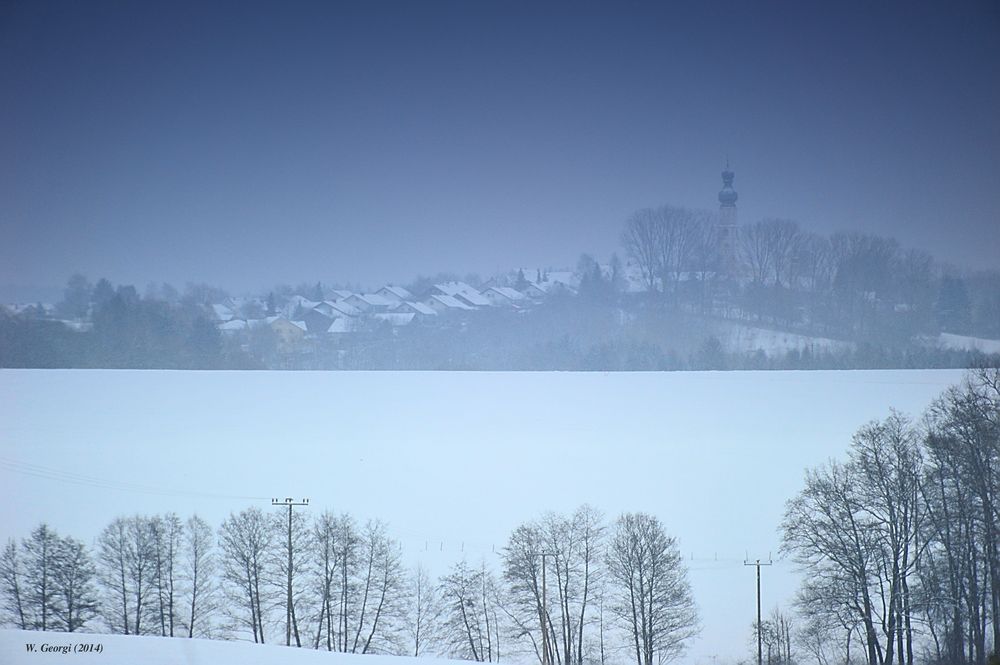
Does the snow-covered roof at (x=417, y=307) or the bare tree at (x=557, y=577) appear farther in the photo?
the snow-covered roof at (x=417, y=307)

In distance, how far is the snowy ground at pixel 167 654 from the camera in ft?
32.4

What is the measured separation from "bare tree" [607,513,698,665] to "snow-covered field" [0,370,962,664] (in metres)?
0.30

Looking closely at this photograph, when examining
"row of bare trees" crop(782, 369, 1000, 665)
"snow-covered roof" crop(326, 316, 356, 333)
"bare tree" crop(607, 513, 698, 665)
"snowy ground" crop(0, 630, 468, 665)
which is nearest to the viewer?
"snowy ground" crop(0, 630, 468, 665)

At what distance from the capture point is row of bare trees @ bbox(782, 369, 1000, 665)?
36.5 feet

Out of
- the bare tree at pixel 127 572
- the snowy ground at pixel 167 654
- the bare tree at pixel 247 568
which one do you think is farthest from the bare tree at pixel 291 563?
the snowy ground at pixel 167 654

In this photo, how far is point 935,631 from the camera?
1116cm

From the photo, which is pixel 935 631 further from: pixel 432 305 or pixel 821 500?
pixel 432 305

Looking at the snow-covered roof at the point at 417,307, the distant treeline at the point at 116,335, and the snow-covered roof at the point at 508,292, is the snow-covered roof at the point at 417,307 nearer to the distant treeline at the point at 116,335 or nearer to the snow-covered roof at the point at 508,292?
A: the snow-covered roof at the point at 508,292

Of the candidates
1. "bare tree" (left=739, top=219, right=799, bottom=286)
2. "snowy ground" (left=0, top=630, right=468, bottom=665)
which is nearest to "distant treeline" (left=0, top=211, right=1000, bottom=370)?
"bare tree" (left=739, top=219, right=799, bottom=286)

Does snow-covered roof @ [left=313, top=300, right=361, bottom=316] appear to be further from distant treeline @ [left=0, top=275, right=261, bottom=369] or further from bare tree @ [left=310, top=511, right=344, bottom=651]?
bare tree @ [left=310, top=511, right=344, bottom=651]

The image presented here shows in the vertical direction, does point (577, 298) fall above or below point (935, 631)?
above

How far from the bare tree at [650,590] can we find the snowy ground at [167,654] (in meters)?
3.32

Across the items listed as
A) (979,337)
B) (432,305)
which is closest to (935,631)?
(979,337)

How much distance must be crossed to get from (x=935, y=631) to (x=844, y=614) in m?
1.06
